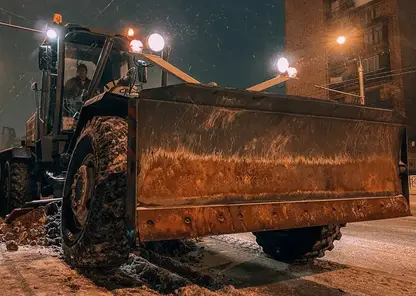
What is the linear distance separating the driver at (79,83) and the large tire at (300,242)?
339 centimetres

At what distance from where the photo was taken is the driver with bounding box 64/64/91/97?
5986 millimetres

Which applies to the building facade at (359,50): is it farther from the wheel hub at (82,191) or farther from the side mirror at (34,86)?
the wheel hub at (82,191)

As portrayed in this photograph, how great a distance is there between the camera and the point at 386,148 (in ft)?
13.8

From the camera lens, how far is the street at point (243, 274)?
11.3 feet

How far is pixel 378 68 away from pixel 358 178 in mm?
33113

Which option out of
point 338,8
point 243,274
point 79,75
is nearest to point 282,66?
point 243,274

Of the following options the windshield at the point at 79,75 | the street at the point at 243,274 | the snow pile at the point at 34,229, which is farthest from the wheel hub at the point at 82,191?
the windshield at the point at 79,75

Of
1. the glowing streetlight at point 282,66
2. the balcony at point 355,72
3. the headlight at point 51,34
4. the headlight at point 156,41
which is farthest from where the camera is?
the balcony at point 355,72

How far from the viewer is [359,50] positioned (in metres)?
35.6

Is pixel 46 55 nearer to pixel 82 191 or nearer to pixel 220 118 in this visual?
pixel 82 191

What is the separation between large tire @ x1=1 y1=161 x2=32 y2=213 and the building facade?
23596 millimetres

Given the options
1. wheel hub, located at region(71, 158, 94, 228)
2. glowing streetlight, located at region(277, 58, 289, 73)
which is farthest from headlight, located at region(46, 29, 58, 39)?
glowing streetlight, located at region(277, 58, 289, 73)

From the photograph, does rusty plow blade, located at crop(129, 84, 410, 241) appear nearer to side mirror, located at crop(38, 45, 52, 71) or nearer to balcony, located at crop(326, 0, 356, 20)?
side mirror, located at crop(38, 45, 52, 71)

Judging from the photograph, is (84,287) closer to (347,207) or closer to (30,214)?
(347,207)
